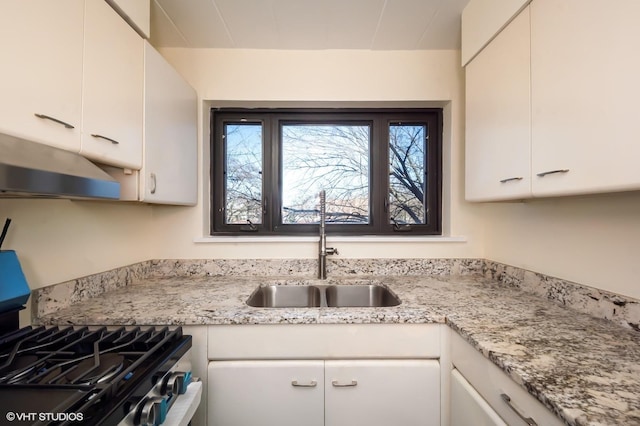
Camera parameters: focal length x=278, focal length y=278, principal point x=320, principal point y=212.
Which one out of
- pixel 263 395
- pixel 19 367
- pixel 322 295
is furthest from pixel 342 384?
pixel 19 367

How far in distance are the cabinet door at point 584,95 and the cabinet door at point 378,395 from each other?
0.82 m

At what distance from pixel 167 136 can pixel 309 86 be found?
2.78ft

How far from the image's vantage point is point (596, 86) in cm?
74

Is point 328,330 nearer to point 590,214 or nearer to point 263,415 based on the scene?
point 263,415

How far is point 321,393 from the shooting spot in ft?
3.42

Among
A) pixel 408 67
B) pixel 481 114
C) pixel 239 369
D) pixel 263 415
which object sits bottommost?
pixel 263 415

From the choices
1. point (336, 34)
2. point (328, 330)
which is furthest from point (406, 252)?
point (336, 34)

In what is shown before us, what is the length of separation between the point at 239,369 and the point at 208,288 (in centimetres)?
48

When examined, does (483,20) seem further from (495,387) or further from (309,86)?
(495,387)

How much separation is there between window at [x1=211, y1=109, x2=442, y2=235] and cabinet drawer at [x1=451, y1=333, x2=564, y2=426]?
3.00 ft

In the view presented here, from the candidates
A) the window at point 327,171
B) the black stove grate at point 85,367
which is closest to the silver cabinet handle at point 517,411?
the black stove grate at point 85,367

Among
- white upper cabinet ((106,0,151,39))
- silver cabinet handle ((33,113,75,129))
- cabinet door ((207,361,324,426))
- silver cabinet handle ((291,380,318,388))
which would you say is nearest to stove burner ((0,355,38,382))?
cabinet door ((207,361,324,426))

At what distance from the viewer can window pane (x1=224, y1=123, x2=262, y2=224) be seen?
1.82m

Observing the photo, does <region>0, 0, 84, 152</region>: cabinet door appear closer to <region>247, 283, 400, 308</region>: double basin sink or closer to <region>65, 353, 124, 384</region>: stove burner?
<region>65, 353, 124, 384</region>: stove burner
